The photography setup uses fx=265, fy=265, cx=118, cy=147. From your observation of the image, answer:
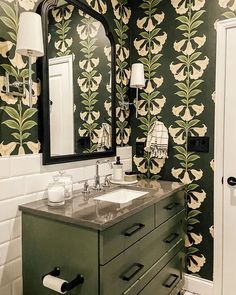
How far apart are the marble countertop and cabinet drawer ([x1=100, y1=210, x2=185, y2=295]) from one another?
0.65 ft

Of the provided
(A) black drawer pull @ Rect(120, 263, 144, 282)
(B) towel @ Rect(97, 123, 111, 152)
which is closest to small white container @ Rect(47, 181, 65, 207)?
(A) black drawer pull @ Rect(120, 263, 144, 282)

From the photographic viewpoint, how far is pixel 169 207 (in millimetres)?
1871

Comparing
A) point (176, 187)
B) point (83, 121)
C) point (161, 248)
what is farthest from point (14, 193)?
point (176, 187)

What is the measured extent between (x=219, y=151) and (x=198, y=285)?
113 centimetres

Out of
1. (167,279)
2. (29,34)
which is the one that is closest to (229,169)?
(167,279)

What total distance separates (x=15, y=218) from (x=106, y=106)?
1.16m

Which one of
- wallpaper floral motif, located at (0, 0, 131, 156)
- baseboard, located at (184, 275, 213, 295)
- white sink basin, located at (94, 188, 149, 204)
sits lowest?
baseboard, located at (184, 275, 213, 295)

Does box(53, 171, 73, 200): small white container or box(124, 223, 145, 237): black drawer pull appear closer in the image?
box(124, 223, 145, 237): black drawer pull

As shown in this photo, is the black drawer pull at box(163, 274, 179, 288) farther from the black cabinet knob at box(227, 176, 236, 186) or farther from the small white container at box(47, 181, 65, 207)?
the small white container at box(47, 181, 65, 207)

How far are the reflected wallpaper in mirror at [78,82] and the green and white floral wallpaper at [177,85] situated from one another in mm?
128

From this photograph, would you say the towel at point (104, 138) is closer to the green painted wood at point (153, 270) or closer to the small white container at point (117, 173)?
the small white container at point (117, 173)

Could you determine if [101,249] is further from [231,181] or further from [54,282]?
[231,181]

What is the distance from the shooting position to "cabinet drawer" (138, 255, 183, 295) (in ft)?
5.42

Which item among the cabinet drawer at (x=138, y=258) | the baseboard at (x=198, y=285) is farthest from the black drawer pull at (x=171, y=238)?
the baseboard at (x=198, y=285)
